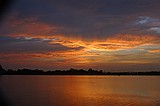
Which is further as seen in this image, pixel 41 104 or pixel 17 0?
pixel 41 104

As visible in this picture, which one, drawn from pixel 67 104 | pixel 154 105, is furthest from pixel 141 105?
pixel 67 104

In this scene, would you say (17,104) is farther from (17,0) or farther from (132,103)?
(17,0)

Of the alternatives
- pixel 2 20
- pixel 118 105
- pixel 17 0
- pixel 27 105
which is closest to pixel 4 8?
pixel 2 20

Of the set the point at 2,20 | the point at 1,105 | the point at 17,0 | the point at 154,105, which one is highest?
the point at 17,0

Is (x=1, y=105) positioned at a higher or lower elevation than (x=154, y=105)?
higher

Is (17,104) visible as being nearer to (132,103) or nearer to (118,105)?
(118,105)

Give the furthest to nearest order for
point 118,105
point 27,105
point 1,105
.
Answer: point 118,105, point 27,105, point 1,105

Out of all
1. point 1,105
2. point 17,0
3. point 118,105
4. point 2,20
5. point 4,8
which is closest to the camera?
point 4,8

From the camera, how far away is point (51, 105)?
55.0ft

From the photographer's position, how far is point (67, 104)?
56.7ft

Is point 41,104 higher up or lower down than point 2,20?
lower down

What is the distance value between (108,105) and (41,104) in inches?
166

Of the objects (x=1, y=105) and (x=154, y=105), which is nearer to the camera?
(x=1, y=105)

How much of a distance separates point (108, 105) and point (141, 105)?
2.03 m
